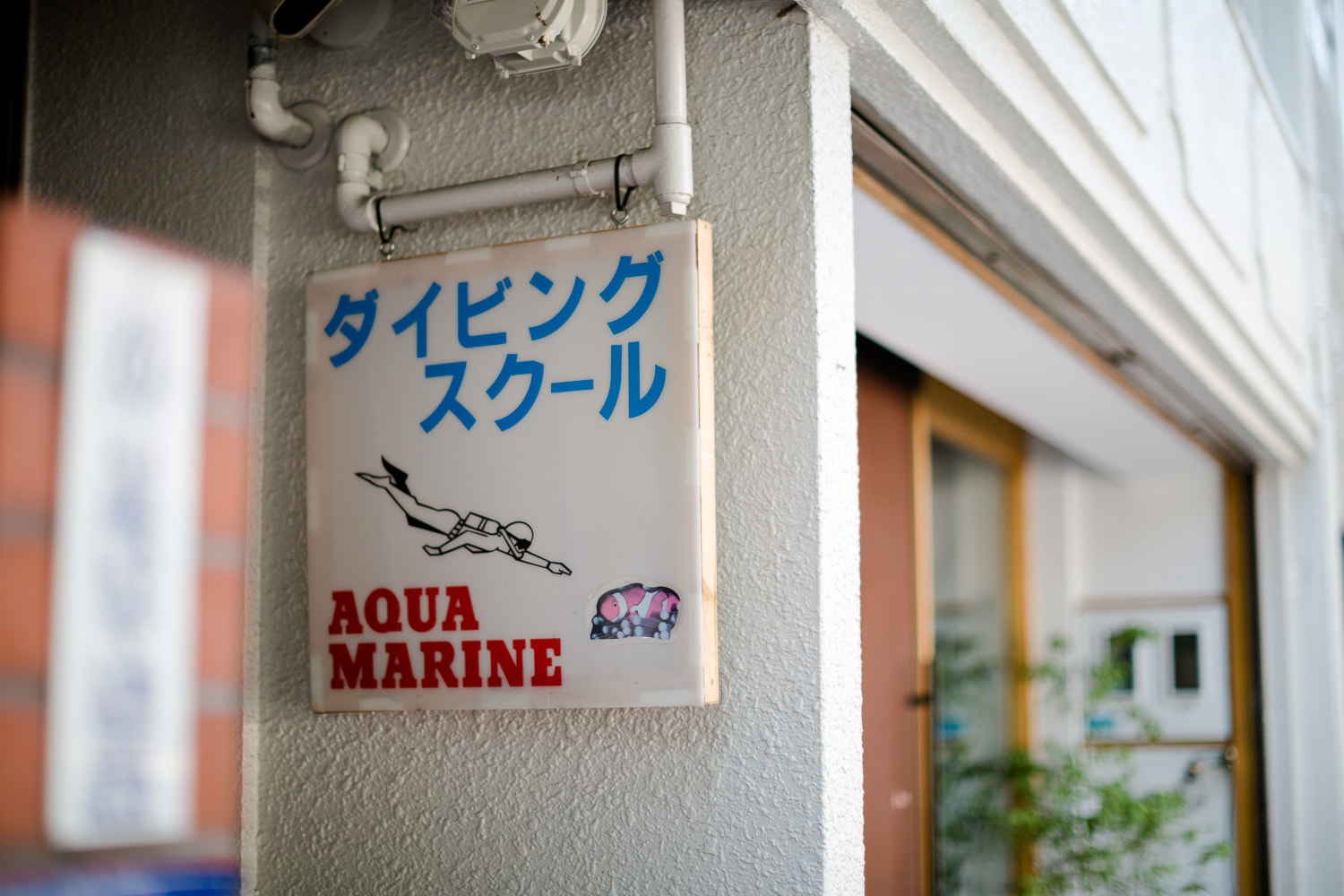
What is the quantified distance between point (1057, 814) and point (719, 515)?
147 inches

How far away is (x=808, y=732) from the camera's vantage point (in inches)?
57.8

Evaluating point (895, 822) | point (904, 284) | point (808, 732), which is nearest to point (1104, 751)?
point (895, 822)

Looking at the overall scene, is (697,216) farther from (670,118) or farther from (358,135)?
(358,135)

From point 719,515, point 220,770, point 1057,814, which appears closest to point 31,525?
point 220,770

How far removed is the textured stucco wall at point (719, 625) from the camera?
1.49 m

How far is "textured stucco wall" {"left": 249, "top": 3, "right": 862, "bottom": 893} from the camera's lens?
1.49 metres

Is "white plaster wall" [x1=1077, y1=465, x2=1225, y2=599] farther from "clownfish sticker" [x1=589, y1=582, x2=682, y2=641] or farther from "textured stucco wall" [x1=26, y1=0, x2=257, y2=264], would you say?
"textured stucco wall" [x1=26, y1=0, x2=257, y2=264]

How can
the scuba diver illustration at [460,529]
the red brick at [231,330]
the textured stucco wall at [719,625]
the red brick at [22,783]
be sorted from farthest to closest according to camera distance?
the red brick at [231,330], the scuba diver illustration at [460,529], the textured stucco wall at [719,625], the red brick at [22,783]

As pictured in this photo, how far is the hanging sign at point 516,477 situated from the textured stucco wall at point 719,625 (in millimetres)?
65

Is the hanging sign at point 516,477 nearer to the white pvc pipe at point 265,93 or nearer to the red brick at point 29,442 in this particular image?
the white pvc pipe at point 265,93

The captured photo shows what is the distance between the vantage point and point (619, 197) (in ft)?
5.23

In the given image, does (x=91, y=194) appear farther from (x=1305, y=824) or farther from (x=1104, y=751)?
(x=1305, y=824)

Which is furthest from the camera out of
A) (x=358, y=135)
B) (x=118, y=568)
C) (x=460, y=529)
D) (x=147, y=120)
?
(x=147, y=120)

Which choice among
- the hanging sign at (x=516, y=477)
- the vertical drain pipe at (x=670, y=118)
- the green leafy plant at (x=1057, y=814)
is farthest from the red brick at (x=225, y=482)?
the green leafy plant at (x=1057, y=814)
